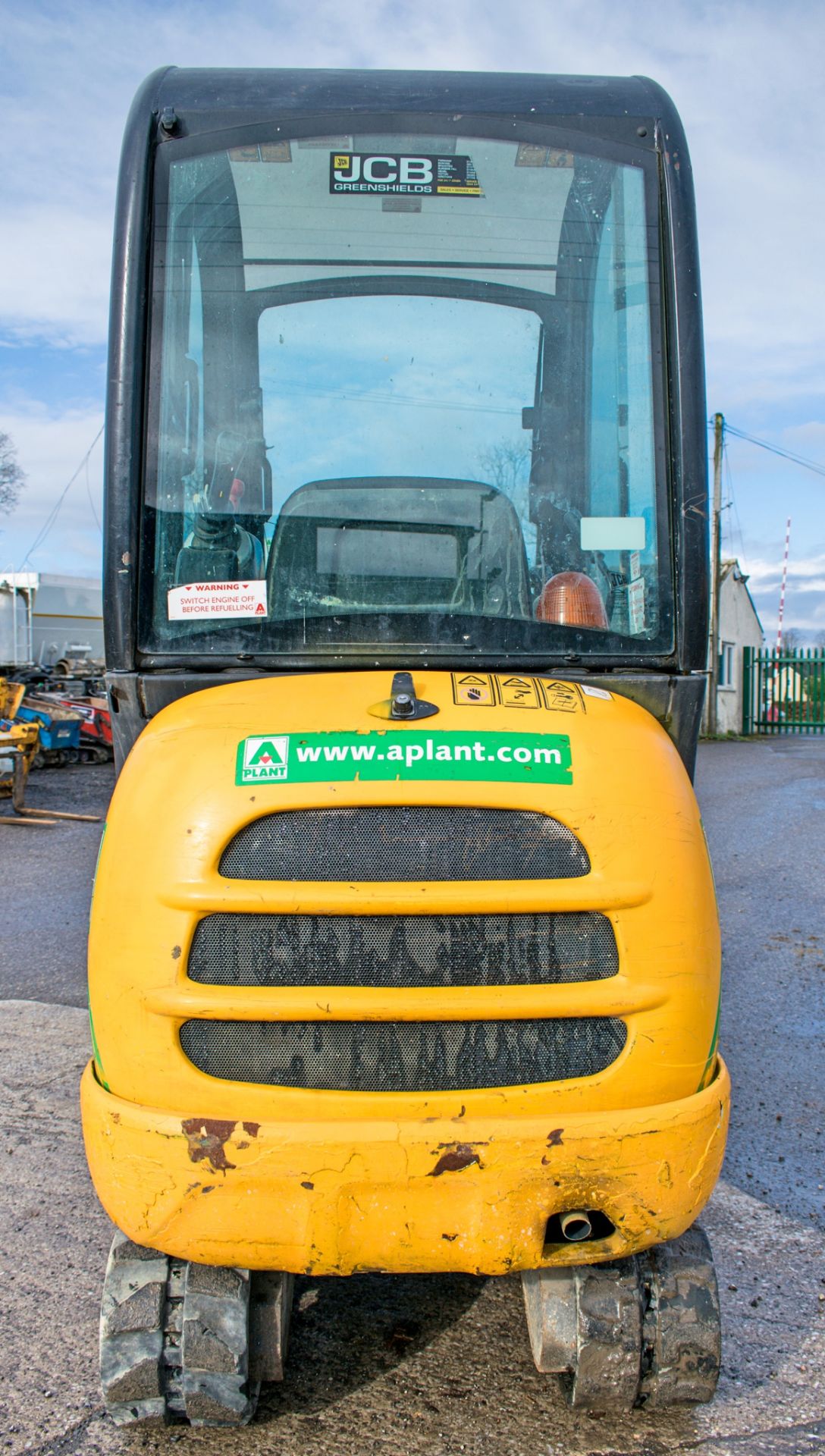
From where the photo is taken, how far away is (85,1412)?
8.04 feet

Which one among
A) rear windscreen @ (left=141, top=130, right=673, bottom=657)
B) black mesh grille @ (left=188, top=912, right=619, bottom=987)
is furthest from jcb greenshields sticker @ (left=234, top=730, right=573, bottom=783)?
rear windscreen @ (left=141, top=130, right=673, bottom=657)

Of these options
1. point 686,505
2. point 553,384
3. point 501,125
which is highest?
point 501,125

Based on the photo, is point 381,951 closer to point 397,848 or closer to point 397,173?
point 397,848

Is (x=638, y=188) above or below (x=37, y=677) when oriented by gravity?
above

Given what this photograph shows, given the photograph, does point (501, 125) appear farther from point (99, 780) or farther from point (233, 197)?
point (99, 780)

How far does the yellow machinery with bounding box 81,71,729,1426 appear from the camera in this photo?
2068mm

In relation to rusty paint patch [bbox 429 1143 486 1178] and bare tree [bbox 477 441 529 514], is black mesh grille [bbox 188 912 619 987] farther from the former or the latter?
bare tree [bbox 477 441 529 514]

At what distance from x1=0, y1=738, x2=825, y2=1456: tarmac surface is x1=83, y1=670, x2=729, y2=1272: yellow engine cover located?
579 mm

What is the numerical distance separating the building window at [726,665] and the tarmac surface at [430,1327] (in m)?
27.2

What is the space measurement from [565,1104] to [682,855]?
1.77 ft

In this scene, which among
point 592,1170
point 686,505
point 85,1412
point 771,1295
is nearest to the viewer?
point 592,1170

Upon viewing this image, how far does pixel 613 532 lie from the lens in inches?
105

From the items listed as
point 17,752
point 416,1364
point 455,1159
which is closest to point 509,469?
point 455,1159

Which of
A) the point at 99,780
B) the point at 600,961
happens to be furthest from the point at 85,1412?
the point at 99,780
